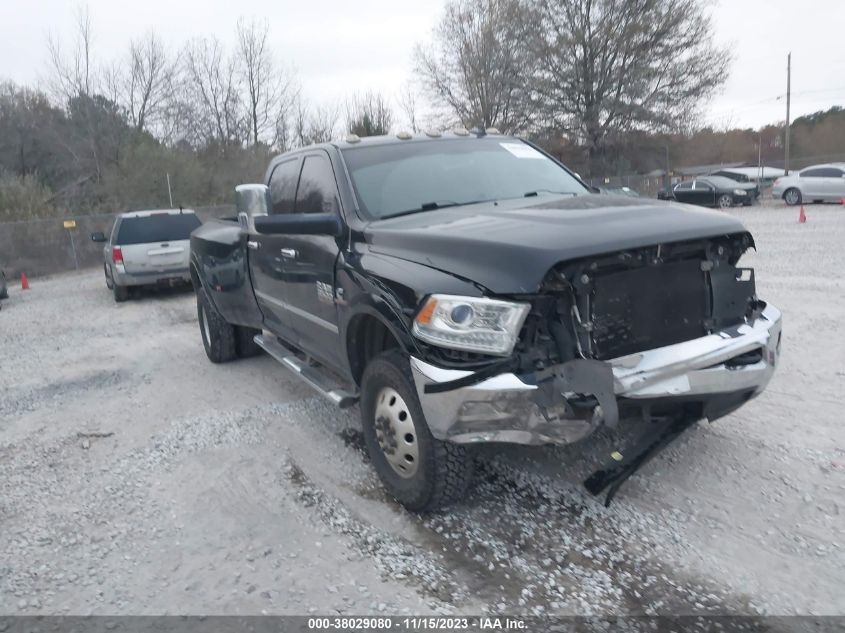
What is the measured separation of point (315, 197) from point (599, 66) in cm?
3324

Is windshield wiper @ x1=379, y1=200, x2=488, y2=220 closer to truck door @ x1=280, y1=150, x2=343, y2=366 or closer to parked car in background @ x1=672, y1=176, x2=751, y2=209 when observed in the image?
truck door @ x1=280, y1=150, x2=343, y2=366

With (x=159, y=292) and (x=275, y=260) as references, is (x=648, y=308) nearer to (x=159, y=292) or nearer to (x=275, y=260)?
(x=275, y=260)

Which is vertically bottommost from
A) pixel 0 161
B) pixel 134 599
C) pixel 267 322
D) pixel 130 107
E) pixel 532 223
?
pixel 134 599

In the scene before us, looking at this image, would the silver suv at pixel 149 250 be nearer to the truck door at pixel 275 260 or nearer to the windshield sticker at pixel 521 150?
the truck door at pixel 275 260

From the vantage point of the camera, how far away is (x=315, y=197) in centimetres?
524

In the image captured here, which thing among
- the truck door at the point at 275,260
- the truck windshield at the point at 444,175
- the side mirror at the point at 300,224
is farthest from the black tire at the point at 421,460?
the truck door at the point at 275,260

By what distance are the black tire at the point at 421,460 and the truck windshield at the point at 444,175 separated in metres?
1.14

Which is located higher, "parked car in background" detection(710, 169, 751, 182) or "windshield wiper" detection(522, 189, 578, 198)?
"parked car in background" detection(710, 169, 751, 182)

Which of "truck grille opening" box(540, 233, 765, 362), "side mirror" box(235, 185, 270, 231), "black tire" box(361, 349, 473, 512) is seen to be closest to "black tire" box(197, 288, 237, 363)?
"side mirror" box(235, 185, 270, 231)

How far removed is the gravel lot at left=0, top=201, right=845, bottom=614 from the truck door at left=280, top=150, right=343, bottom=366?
76cm

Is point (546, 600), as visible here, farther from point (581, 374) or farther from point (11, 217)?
point (11, 217)

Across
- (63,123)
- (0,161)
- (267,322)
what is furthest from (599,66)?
(267,322)

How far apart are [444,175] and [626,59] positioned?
3312cm

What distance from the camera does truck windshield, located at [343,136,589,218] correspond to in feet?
15.8
